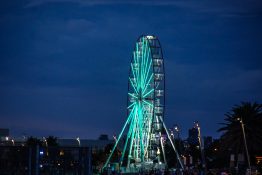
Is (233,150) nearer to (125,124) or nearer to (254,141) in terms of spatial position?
(254,141)

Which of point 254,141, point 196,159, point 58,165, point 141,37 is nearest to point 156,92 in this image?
point 141,37

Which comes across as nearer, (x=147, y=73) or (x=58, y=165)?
(x=58, y=165)

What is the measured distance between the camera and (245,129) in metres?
80.6

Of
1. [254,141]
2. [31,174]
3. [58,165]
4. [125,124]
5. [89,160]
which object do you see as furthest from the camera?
[125,124]

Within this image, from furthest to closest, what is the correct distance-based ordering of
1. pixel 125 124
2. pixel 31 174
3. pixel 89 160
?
pixel 125 124 → pixel 89 160 → pixel 31 174

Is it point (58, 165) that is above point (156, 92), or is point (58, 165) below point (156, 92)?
below

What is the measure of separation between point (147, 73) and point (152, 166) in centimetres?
1409

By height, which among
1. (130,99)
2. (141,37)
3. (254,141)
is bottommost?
(254,141)

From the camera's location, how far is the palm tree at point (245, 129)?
261 feet

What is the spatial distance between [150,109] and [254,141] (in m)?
15.5

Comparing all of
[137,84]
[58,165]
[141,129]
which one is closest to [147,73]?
[137,84]

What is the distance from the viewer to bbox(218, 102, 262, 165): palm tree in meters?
79.4

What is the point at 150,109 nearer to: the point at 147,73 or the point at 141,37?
the point at 147,73

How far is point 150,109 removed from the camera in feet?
282
